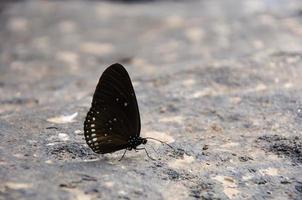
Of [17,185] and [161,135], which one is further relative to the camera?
[161,135]

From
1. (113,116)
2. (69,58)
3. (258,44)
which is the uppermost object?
(113,116)

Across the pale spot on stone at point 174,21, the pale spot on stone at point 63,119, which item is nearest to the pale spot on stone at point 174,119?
the pale spot on stone at point 63,119

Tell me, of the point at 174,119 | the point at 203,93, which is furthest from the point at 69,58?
the point at 174,119

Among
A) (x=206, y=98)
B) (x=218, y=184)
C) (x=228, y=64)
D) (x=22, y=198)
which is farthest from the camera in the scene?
(x=228, y=64)

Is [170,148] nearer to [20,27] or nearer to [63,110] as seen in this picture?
[63,110]

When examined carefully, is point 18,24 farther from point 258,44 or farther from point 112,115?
point 112,115

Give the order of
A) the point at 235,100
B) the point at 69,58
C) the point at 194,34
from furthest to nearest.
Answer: the point at 194,34, the point at 69,58, the point at 235,100

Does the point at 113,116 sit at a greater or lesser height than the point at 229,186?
greater

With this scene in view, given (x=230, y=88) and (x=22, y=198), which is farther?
(x=230, y=88)

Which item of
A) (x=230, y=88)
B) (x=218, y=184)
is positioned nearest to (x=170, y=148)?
(x=218, y=184)
